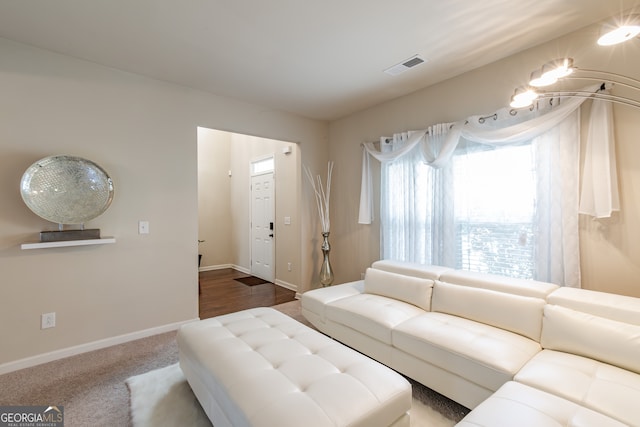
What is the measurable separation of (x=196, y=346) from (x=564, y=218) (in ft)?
9.33

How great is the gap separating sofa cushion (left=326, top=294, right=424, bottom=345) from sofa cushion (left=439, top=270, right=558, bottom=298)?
410 millimetres

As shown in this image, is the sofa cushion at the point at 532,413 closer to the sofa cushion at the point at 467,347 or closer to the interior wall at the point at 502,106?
the sofa cushion at the point at 467,347

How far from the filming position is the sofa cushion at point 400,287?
242 cm

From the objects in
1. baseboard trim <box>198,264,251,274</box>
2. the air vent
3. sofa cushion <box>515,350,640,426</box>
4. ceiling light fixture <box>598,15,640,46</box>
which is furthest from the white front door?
ceiling light fixture <box>598,15,640,46</box>

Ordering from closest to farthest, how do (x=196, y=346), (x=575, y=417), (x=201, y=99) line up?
(x=575, y=417) → (x=196, y=346) → (x=201, y=99)

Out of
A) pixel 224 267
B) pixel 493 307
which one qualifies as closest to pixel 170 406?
pixel 493 307

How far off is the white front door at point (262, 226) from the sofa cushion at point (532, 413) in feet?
13.5

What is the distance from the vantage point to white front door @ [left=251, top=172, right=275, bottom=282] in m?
5.09

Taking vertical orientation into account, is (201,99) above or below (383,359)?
above

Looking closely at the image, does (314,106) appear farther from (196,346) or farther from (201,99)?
(196,346)

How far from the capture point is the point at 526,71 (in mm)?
2469

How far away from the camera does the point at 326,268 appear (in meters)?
4.03

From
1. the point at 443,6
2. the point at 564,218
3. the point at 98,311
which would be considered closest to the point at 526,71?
the point at 443,6

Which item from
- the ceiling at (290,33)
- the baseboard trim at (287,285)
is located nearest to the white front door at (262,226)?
the baseboard trim at (287,285)
